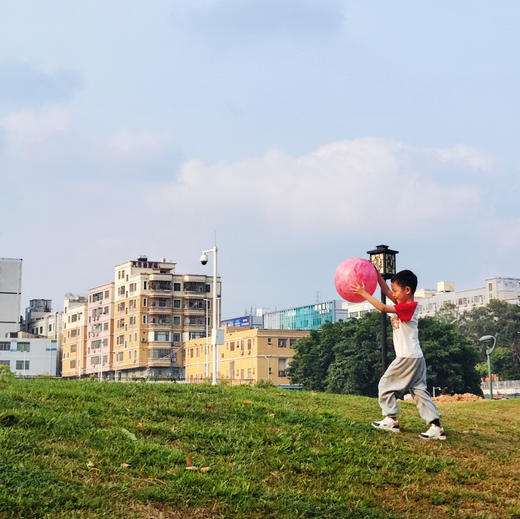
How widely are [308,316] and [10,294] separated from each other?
3035 inches

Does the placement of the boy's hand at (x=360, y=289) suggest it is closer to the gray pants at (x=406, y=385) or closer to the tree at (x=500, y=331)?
the gray pants at (x=406, y=385)

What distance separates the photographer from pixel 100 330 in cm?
10706

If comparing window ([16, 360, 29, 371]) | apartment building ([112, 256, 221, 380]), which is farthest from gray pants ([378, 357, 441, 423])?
window ([16, 360, 29, 371])

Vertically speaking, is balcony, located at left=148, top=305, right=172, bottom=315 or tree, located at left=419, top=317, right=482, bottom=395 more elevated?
balcony, located at left=148, top=305, right=172, bottom=315

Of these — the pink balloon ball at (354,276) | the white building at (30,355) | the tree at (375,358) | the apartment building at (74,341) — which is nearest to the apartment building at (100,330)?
the apartment building at (74,341)

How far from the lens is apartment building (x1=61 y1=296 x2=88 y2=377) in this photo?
112m

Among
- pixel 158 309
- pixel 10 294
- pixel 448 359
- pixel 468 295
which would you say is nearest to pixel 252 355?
pixel 158 309

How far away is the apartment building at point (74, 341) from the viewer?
111688 mm

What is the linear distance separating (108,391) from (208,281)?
292ft

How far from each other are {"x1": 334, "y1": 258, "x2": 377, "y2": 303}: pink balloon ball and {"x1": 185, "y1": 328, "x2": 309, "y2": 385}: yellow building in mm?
A: 76882

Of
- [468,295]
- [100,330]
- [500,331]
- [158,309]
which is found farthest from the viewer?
[468,295]

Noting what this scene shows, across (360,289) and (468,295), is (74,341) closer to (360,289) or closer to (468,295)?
(468,295)

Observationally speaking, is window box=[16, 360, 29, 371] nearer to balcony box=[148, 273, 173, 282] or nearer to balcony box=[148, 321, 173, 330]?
balcony box=[148, 321, 173, 330]

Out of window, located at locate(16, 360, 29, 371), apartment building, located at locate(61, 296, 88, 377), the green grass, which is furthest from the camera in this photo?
apartment building, located at locate(61, 296, 88, 377)
